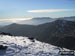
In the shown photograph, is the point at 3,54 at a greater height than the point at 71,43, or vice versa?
the point at 3,54

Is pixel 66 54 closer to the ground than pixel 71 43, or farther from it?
farther from it

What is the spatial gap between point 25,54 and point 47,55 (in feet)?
11.4

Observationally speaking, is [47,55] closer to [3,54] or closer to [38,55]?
[38,55]

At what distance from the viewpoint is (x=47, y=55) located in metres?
21.7

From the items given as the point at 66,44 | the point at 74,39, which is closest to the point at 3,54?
the point at 66,44

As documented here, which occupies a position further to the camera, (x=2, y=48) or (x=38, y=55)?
(x=2, y=48)

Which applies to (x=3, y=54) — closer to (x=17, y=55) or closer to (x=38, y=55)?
(x=17, y=55)

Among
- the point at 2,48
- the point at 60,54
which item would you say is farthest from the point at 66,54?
the point at 2,48

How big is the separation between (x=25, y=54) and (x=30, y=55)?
0.89 m

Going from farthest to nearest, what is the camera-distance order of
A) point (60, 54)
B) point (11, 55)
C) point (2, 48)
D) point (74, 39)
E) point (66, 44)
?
1. point (74, 39)
2. point (66, 44)
3. point (2, 48)
4. point (60, 54)
5. point (11, 55)

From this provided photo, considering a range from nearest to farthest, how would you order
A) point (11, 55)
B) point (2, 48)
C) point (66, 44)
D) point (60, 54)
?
point (11, 55)
point (60, 54)
point (2, 48)
point (66, 44)

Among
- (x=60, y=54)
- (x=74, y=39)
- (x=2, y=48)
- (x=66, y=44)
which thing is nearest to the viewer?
(x=60, y=54)

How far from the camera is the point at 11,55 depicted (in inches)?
819

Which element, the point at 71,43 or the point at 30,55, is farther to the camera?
the point at 71,43
